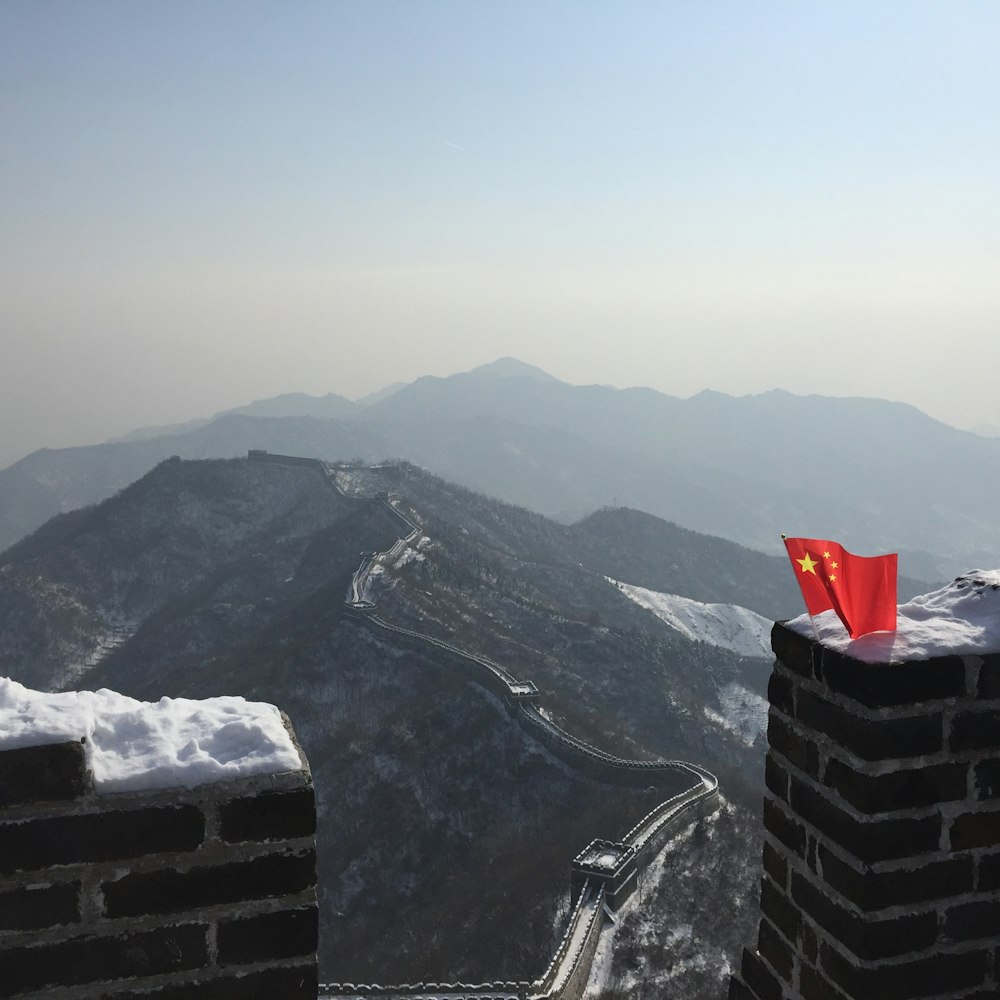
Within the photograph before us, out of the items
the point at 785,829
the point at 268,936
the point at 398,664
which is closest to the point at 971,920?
the point at 785,829

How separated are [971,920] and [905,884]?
1.40 ft

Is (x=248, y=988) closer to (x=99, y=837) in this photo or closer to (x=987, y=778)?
(x=99, y=837)

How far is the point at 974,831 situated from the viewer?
4426 mm

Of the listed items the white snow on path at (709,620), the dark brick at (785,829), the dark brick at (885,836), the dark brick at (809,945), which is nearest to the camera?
the dark brick at (885,836)

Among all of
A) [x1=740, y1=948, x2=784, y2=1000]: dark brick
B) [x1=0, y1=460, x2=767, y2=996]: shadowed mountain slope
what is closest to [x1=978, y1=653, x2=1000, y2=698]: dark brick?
[x1=740, y1=948, x2=784, y2=1000]: dark brick

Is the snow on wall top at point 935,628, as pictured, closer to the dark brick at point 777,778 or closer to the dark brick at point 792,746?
the dark brick at point 792,746

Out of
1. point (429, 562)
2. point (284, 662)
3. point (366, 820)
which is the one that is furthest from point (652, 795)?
point (429, 562)

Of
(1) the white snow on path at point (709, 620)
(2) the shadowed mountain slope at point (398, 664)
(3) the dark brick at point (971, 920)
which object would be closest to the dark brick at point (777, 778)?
(3) the dark brick at point (971, 920)

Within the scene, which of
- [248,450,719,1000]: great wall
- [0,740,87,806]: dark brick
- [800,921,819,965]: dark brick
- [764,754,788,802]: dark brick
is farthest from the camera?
[248,450,719,1000]: great wall

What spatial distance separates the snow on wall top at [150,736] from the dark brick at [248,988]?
3.05ft

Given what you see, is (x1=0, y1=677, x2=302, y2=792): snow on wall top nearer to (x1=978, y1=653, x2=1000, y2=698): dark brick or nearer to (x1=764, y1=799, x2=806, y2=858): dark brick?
(x1=764, y1=799, x2=806, y2=858): dark brick

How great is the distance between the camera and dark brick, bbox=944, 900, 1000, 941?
4445 mm

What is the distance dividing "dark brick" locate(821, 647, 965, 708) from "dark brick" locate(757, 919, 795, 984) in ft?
5.38

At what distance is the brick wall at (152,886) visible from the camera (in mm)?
3998
